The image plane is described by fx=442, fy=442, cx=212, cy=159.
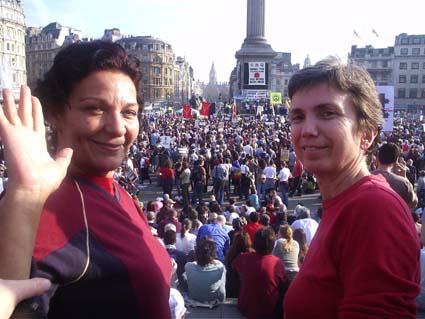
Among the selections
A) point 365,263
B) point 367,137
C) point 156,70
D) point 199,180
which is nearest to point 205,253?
point 367,137

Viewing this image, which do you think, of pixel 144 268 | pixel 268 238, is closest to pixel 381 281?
pixel 144 268

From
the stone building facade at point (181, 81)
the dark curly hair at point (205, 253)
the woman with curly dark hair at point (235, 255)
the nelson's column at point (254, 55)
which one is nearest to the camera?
the dark curly hair at point (205, 253)

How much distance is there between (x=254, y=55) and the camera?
188ft

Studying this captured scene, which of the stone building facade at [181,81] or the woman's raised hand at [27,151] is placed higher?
the stone building facade at [181,81]

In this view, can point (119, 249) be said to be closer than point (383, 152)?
Yes

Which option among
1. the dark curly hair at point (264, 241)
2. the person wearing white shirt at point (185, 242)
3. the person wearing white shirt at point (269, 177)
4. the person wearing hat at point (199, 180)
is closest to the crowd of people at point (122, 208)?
the dark curly hair at point (264, 241)

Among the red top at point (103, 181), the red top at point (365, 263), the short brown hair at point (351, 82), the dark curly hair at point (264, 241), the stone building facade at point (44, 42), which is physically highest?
the stone building facade at point (44, 42)

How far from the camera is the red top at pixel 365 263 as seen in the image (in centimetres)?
147

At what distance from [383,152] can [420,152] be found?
1532cm

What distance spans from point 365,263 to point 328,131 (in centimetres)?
62

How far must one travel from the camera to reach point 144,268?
1812 mm

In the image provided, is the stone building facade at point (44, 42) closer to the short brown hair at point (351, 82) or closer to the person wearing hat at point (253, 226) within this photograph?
the person wearing hat at point (253, 226)

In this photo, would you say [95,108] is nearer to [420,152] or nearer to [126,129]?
[126,129]

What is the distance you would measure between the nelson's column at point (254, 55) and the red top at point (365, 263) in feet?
164
